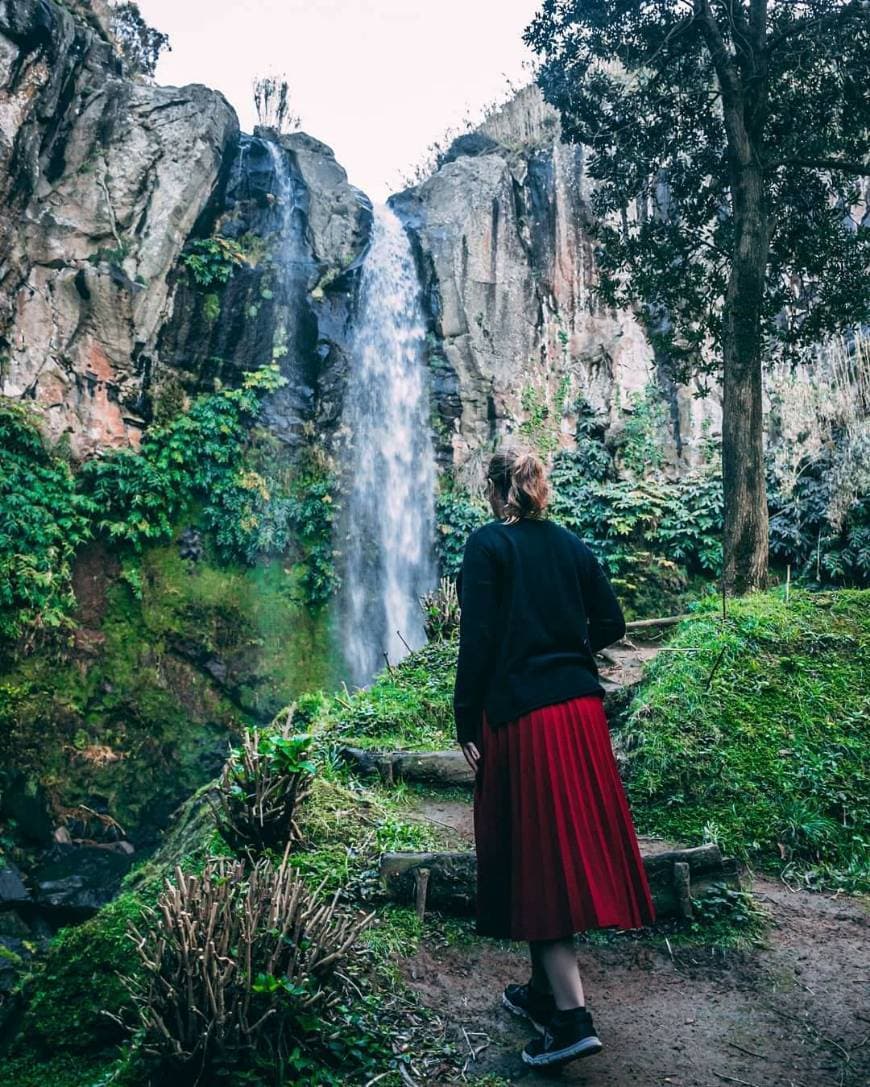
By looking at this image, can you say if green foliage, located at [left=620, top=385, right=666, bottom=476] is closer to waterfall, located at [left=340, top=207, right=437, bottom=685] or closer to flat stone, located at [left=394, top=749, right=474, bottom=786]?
waterfall, located at [left=340, top=207, right=437, bottom=685]

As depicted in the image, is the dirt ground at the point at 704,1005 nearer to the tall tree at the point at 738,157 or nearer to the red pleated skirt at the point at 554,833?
the red pleated skirt at the point at 554,833

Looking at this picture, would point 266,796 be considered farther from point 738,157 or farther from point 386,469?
point 386,469

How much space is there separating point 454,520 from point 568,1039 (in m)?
11.9

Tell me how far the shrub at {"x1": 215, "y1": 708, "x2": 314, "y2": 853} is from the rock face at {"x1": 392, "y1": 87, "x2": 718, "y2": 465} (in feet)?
36.7

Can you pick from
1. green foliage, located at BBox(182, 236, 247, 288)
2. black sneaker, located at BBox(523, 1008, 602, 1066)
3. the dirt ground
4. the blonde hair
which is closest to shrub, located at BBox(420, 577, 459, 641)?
the dirt ground

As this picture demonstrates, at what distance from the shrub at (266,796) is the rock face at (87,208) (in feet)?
30.2

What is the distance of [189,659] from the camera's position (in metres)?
11.5

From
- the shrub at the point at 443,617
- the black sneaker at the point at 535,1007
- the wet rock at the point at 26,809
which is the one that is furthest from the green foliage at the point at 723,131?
the wet rock at the point at 26,809

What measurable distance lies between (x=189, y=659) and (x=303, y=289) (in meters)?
7.29

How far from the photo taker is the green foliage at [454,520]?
13789 mm

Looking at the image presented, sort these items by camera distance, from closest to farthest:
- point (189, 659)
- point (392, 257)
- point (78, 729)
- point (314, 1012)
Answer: point (314, 1012)
point (78, 729)
point (189, 659)
point (392, 257)

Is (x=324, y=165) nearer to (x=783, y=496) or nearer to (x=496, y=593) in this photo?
(x=783, y=496)

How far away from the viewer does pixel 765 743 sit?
14.8 feet

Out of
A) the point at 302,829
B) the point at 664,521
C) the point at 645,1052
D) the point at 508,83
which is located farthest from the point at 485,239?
the point at 645,1052
